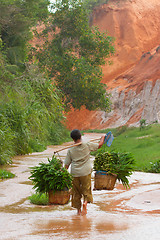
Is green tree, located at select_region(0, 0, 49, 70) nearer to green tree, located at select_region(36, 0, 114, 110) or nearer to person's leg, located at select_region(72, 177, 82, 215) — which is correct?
green tree, located at select_region(36, 0, 114, 110)

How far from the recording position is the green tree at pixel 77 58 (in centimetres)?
2364

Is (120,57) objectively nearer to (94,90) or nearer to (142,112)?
(142,112)

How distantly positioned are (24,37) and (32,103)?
828 centimetres

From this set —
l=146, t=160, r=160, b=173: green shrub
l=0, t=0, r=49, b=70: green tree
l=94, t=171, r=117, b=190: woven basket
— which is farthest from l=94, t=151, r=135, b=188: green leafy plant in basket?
l=0, t=0, r=49, b=70: green tree

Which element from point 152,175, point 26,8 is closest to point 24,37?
point 26,8

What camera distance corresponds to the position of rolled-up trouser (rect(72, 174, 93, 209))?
5.64m

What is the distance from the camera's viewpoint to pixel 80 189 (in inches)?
226

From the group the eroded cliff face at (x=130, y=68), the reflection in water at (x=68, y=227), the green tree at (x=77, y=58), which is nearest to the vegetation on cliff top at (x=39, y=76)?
Result: the green tree at (x=77, y=58)

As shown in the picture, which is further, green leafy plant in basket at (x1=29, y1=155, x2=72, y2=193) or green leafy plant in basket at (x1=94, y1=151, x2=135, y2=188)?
green leafy plant in basket at (x1=94, y1=151, x2=135, y2=188)

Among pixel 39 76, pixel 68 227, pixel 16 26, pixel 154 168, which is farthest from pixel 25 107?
pixel 68 227

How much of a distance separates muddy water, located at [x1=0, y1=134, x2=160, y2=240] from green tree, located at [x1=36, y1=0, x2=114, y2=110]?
1593 centimetres

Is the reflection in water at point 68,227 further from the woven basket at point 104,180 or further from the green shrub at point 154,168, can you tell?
the green shrub at point 154,168

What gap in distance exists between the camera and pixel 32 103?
44.0ft

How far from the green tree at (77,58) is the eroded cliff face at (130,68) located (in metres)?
10.2
